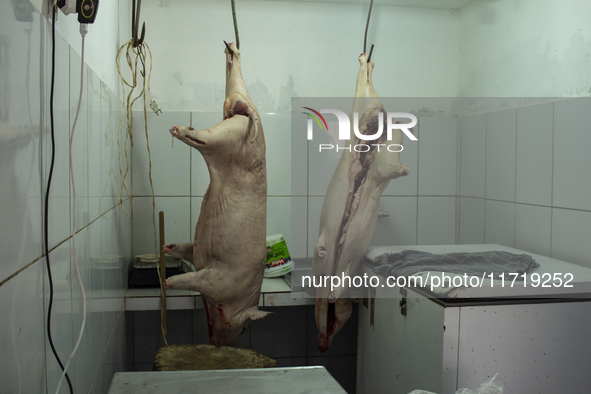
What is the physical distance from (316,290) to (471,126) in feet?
3.50

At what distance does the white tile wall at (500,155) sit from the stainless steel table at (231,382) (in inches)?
45.2

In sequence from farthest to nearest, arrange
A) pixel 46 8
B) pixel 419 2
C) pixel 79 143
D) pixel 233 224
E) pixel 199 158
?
pixel 419 2
pixel 199 158
pixel 233 224
pixel 79 143
pixel 46 8

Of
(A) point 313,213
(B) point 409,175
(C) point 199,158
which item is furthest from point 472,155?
(C) point 199,158

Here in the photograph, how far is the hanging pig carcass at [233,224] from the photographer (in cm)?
120

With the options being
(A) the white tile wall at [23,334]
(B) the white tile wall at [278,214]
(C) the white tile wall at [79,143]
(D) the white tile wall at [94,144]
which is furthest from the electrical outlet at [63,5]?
(B) the white tile wall at [278,214]

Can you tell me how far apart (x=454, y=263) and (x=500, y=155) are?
665 mm

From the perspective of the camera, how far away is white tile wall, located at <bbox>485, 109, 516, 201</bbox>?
1725 mm

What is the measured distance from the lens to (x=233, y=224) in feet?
4.00

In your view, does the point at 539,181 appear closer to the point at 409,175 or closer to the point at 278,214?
the point at 409,175

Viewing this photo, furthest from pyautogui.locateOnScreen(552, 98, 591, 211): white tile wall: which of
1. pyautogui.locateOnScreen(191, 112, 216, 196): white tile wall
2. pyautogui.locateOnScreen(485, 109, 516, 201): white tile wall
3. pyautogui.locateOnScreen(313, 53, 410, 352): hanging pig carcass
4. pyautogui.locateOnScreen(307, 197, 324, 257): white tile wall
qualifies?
pyautogui.locateOnScreen(191, 112, 216, 196): white tile wall

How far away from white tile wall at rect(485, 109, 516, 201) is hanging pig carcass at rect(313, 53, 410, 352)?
0.55 metres

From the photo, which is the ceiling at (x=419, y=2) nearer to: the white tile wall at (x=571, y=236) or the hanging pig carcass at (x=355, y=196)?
the hanging pig carcass at (x=355, y=196)

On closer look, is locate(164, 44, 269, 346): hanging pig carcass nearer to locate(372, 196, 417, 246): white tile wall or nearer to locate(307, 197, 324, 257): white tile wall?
locate(307, 197, 324, 257): white tile wall

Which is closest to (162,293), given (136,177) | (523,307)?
(136,177)
